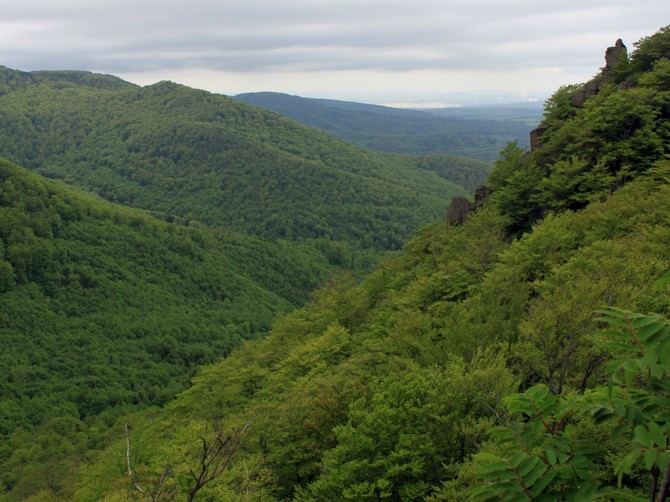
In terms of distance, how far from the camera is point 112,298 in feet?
425

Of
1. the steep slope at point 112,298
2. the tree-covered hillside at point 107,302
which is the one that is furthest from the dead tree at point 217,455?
the steep slope at point 112,298

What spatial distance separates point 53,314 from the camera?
118 meters

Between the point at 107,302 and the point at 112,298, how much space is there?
2.30 meters

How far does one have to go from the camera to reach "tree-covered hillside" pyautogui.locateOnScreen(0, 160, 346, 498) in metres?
94.5

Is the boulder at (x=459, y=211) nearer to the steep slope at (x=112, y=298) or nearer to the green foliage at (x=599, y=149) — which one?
the green foliage at (x=599, y=149)

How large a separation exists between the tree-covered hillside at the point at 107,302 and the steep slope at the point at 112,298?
305 mm

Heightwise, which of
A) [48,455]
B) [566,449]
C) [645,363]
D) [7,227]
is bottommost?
[48,455]

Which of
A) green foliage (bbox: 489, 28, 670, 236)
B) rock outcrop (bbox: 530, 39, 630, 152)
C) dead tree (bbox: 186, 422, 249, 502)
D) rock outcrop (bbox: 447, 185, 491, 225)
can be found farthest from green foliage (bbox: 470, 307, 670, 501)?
rock outcrop (bbox: 530, 39, 630, 152)

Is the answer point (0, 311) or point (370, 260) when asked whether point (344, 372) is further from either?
point (370, 260)

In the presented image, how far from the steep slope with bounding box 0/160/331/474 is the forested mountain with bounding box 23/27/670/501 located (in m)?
45.3

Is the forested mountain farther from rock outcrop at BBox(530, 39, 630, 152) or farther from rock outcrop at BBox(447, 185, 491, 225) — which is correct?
rock outcrop at BBox(447, 185, 491, 225)

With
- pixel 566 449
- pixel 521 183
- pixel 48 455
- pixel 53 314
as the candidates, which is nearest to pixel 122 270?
pixel 53 314

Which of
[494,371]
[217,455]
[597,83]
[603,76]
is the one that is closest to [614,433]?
[217,455]

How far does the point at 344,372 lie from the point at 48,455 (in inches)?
2110
